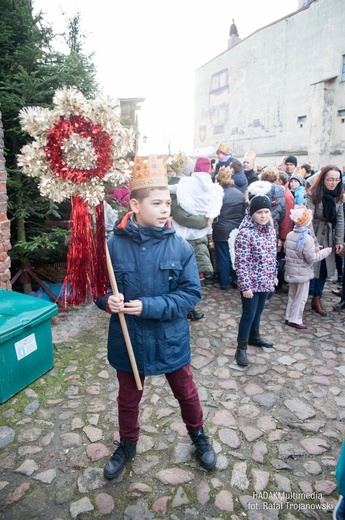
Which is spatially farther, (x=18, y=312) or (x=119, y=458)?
(x=18, y=312)

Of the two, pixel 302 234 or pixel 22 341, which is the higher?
pixel 302 234

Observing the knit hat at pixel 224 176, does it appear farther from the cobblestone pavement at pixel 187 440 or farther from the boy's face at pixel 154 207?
the boy's face at pixel 154 207

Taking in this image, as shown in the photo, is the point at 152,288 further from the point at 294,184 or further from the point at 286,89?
the point at 286,89

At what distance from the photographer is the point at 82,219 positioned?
2.09 metres

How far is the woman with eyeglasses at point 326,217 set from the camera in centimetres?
513

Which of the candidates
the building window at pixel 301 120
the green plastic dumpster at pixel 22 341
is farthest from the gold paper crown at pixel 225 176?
the building window at pixel 301 120

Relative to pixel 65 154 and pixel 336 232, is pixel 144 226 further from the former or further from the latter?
pixel 336 232

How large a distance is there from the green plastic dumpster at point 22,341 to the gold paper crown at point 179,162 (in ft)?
9.29

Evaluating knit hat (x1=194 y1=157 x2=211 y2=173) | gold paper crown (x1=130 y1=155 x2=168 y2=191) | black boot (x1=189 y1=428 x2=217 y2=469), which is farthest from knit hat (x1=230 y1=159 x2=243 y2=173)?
black boot (x1=189 y1=428 x2=217 y2=469)

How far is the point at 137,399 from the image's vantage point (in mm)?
2467

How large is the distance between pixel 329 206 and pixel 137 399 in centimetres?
430

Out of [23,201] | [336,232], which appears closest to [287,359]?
[336,232]

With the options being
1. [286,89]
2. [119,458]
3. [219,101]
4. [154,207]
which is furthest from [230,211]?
[219,101]

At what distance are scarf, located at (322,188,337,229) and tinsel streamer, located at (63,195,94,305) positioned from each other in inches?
169
